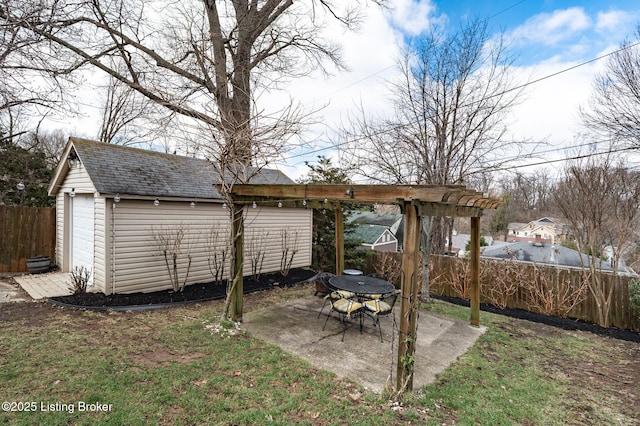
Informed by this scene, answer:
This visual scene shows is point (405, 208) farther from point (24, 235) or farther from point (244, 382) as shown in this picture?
point (24, 235)

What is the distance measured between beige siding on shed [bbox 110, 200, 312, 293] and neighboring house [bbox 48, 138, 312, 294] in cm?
2

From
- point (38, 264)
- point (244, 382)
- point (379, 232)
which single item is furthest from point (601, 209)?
point (38, 264)

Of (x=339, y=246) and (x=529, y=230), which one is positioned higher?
(x=339, y=246)

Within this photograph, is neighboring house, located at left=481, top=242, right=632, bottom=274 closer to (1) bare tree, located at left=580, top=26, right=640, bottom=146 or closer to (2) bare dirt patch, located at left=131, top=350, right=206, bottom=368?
(1) bare tree, located at left=580, top=26, right=640, bottom=146

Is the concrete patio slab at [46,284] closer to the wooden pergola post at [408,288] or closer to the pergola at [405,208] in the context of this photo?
the pergola at [405,208]

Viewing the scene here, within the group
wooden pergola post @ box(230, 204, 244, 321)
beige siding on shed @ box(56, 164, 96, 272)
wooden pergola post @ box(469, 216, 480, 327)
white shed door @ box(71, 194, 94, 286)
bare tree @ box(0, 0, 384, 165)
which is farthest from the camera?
beige siding on shed @ box(56, 164, 96, 272)

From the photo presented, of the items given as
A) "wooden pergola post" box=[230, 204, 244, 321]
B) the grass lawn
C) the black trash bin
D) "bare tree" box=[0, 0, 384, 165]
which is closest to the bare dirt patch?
the grass lawn

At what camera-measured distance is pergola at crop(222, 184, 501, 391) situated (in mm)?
3338

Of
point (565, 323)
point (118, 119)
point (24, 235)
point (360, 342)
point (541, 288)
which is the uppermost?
point (118, 119)

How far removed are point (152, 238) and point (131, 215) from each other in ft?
2.26

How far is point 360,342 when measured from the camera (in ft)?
15.5

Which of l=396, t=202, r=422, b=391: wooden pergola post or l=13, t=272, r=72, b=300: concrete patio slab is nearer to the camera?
l=396, t=202, r=422, b=391: wooden pergola post

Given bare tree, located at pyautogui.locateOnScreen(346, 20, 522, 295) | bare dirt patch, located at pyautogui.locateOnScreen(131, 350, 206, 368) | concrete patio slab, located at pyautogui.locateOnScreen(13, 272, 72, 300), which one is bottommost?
bare dirt patch, located at pyautogui.locateOnScreen(131, 350, 206, 368)

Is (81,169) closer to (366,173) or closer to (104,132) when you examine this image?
(366,173)
